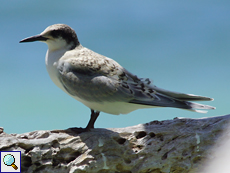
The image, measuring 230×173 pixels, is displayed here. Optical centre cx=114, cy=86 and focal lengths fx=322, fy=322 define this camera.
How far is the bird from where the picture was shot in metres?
4.62

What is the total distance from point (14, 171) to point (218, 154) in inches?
117

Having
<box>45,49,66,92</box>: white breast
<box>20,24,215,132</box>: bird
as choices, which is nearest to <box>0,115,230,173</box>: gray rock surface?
<box>20,24,215,132</box>: bird

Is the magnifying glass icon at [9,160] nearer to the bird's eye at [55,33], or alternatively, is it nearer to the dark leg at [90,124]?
the dark leg at [90,124]

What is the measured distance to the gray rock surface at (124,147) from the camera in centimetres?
454

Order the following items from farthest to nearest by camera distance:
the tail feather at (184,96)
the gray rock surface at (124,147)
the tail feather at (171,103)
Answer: the tail feather at (184,96)
the tail feather at (171,103)
the gray rock surface at (124,147)

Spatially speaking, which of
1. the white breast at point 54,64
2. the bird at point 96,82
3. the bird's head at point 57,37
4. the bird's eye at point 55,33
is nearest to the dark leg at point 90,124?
the bird at point 96,82

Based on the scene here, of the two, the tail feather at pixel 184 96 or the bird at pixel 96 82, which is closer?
the bird at pixel 96 82

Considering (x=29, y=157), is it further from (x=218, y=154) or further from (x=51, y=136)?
(x=218, y=154)

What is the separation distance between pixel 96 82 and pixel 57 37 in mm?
976

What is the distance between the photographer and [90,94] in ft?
15.1

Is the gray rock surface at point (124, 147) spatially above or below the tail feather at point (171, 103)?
below

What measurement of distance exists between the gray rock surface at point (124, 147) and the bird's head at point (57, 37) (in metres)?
1.32

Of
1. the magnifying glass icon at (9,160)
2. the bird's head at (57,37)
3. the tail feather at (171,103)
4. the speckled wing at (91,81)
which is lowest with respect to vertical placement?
the magnifying glass icon at (9,160)

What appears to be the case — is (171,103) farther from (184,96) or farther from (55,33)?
(55,33)
